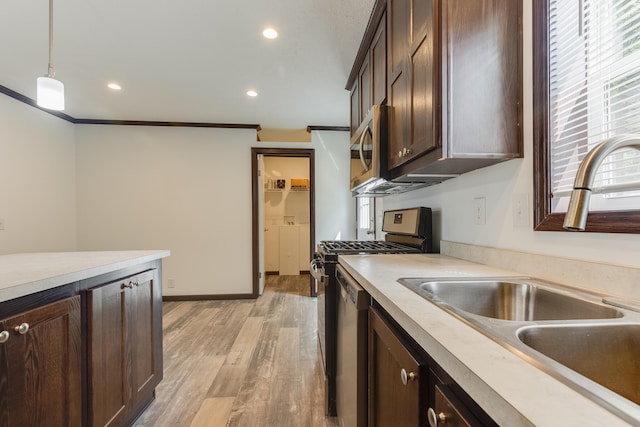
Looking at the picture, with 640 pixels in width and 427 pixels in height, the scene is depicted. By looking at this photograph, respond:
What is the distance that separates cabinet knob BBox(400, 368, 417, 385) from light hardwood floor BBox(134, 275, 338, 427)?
1.20 metres

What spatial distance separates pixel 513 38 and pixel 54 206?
4507mm

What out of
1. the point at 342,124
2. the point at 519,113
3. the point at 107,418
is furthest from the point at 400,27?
the point at 342,124

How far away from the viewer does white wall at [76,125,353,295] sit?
12.6 ft

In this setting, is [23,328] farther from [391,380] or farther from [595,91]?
[595,91]

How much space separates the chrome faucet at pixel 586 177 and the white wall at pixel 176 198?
3702 mm

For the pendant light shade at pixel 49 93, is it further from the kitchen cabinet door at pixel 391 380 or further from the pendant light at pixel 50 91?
the kitchen cabinet door at pixel 391 380

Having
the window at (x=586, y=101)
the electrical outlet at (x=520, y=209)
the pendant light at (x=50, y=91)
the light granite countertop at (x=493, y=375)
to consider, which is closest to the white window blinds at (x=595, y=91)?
the window at (x=586, y=101)

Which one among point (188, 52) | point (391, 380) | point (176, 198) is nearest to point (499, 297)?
point (391, 380)

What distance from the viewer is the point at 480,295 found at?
100cm

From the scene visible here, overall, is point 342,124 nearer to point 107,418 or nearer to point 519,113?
point 519,113

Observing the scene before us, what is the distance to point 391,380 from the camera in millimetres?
795

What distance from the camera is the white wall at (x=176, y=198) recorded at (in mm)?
3836

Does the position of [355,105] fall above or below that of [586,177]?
above

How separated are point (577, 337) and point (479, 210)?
0.86 m
